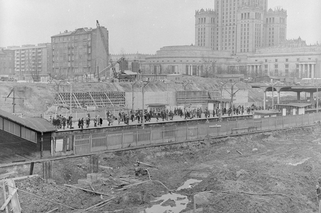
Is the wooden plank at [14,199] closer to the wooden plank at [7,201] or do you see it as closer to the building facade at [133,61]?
the wooden plank at [7,201]

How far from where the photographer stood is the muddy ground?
2295 cm

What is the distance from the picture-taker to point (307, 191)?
26.4 metres

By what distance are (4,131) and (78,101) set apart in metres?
36.7

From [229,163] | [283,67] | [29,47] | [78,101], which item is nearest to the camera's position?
[229,163]

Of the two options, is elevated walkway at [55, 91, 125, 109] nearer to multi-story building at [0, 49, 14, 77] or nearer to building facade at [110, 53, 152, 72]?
building facade at [110, 53, 152, 72]

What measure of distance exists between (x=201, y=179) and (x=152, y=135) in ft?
26.5

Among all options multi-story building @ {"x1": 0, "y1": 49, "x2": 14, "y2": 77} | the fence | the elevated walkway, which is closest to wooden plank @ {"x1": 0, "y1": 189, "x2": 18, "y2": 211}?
the fence

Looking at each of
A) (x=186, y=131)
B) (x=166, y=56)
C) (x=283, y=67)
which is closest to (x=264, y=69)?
(x=283, y=67)

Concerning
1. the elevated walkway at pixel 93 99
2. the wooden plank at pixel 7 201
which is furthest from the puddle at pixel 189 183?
the elevated walkway at pixel 93 99

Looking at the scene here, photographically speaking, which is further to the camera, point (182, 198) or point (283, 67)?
point (283, 67)

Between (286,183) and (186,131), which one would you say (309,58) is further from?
(286,183)

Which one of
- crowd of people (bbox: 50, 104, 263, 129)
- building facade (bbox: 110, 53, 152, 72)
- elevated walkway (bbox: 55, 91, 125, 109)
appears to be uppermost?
building facade (bbox: 110, 53, 152, 72)

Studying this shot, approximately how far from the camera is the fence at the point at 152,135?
3105 centimetres

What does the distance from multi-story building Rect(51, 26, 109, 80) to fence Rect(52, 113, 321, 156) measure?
7798 cm
